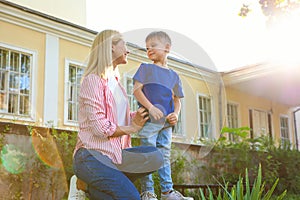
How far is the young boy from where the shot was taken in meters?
2.32

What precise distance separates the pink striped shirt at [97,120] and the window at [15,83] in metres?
6.09

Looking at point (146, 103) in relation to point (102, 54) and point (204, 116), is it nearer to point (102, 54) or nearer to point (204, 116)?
point (102, 54)

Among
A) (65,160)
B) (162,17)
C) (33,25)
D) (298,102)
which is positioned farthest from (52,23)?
(298,102)

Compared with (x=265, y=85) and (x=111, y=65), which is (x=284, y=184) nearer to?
(x=265, y=85)

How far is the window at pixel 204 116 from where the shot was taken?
8.88 feet

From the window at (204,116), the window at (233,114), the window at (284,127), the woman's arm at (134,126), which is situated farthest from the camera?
the window at (284,127)

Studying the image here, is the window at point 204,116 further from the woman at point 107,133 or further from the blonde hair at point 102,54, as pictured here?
the blonde hair at point 102,54

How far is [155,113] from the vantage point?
7.45 feet

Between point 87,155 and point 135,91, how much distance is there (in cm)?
51

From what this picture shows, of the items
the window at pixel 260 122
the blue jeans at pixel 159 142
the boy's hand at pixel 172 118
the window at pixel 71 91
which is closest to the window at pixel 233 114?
the window at pixel 260 122

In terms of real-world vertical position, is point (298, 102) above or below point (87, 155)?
above

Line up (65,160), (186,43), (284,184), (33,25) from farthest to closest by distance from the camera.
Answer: (33,25), (284,184), (65,160), (186,43)

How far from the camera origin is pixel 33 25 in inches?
330

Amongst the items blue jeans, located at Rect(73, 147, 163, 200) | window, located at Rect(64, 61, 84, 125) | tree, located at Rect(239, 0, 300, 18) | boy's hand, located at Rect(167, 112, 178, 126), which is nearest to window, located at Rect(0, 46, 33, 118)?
window, located at Rect(64, 61, 84, 125)
